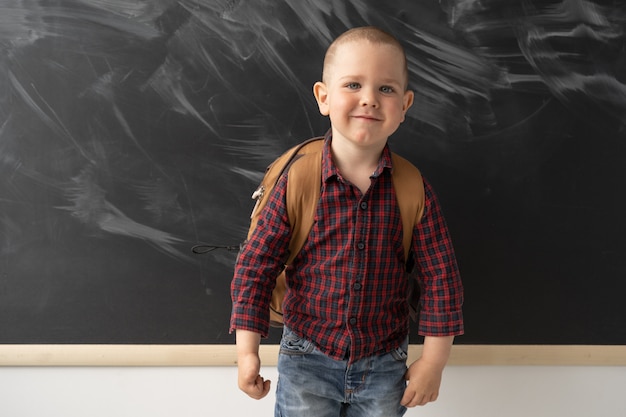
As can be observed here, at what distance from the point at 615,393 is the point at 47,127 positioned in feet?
5.44

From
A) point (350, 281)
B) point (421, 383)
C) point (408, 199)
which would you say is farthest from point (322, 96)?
point (421, 383)

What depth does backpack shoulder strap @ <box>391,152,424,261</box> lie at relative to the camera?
1.19 m

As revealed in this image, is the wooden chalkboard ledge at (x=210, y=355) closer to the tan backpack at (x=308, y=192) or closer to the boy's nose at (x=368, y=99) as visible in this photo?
the tan backpack at (x=308, y=192)

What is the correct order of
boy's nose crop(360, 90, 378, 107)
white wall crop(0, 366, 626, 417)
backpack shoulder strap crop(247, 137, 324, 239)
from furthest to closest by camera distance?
white wall crop(0, 366, 626, 417), backpack shoulder strap crop(247, 137, 324, 239), boy's nose crop(360, 90, 378, 107)

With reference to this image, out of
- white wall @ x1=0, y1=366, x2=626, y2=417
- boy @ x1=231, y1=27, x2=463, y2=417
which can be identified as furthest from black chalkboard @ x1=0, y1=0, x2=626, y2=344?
boy @ x1=231, y1=27, x2=463, y2=417

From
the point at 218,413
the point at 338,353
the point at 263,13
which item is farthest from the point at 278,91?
the point at 218,413

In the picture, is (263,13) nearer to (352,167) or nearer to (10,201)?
(352,167)

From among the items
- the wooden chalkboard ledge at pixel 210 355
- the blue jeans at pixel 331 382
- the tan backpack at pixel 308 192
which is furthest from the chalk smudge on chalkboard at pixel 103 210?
the blue jeans at pixel 331 382

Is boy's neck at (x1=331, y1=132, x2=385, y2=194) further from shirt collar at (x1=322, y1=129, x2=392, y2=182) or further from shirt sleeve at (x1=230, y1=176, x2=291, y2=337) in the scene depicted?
shirt sleeve at (x1=230, y1=176, x2=291, y2=337)

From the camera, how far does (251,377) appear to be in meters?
1.12

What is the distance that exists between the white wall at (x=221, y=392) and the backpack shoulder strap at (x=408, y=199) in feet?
1.99

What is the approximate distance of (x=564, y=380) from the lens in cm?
164

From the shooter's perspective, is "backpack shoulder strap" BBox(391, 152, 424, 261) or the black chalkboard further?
the black chalkboard

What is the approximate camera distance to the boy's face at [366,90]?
1.11 meters
